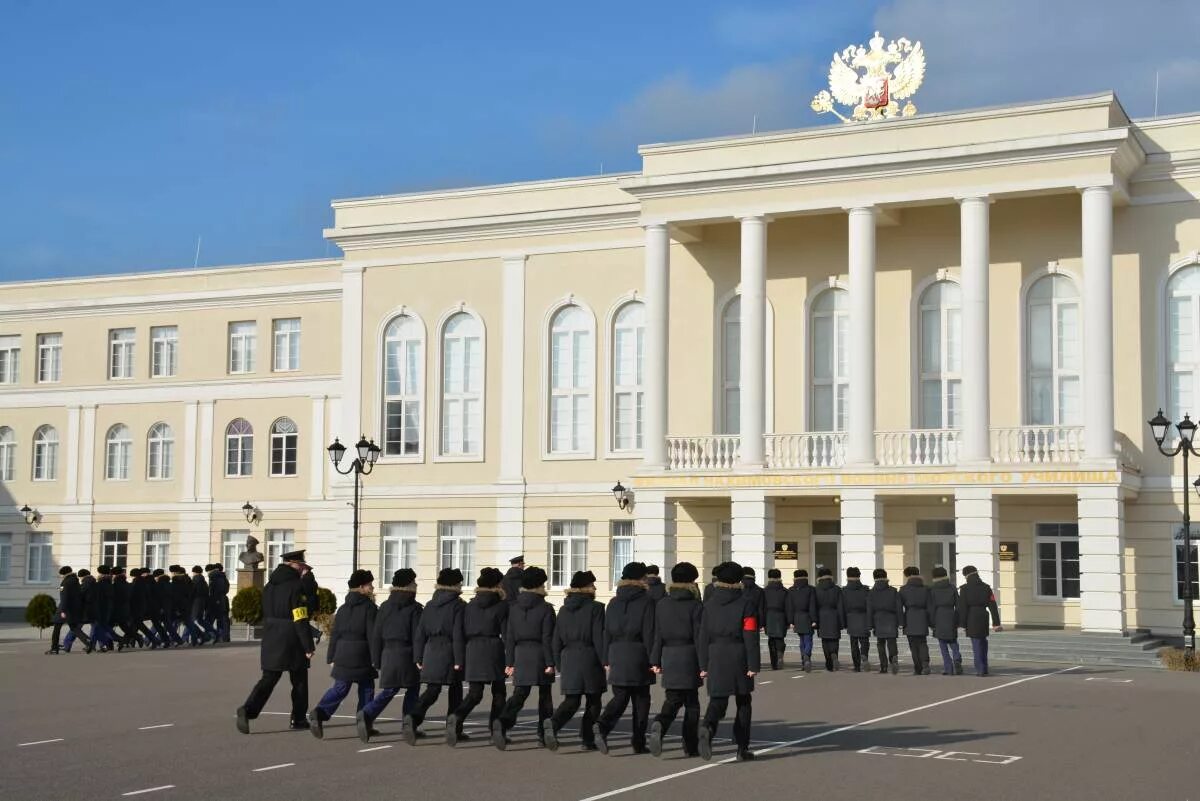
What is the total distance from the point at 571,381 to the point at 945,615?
1672 centimetres

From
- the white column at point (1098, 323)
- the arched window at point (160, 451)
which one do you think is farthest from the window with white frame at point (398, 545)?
the white column at point (1098, 323)

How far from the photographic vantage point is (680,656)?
46.7 feet

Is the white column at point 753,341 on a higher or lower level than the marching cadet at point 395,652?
higher

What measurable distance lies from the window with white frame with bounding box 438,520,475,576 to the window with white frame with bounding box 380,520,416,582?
0.89 m

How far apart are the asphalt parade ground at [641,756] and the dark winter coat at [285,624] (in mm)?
768

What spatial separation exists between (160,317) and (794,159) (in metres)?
22.7

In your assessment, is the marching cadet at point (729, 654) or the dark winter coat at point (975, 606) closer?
the marching cadet at point (729, 654)

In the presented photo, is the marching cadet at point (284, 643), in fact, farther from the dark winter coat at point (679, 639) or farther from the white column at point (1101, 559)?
the white column at point (1101, 559)

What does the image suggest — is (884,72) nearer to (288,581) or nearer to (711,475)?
(711,475)

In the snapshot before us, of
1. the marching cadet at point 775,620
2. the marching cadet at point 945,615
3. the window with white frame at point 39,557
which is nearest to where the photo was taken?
the marching cadet at point 945,615

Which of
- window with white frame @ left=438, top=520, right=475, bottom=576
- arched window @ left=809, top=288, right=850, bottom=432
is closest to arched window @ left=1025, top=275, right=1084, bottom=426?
arched window @ left=809, top=288, right=850, bottom=432

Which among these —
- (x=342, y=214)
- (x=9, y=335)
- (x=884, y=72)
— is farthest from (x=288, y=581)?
(x=9, y=335)

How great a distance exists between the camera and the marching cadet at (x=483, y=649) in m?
15.1

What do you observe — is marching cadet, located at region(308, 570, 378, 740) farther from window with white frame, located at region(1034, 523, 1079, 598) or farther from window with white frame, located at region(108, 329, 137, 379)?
window with white frame, located at region(108, 329, 137, 379)
